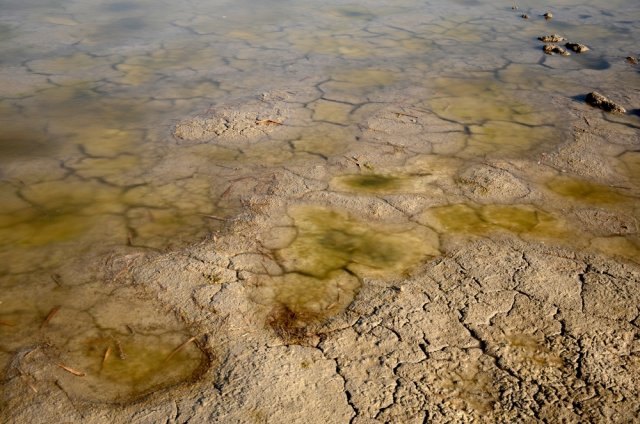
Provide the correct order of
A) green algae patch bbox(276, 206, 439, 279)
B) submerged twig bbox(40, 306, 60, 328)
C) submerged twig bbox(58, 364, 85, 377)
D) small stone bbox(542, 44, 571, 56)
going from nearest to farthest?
submerged twig bbox(58, 364, 85, 377)
submerged twig bbox(40, 306, 60, 328)
green algae patch bbox(276, 206, 439, 279)
small stone bbox(542, 44, 571, 56)

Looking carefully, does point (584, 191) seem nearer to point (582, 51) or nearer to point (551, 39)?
point (582, 51)

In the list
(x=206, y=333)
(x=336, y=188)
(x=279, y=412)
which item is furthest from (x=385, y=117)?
(x=279, y=412)

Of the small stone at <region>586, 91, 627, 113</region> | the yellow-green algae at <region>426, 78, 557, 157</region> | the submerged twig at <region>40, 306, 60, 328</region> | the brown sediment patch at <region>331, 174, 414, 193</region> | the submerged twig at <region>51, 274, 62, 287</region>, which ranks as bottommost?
the submerged twig at <region>51, 274, 62, 287</region>

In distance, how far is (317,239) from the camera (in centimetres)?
270

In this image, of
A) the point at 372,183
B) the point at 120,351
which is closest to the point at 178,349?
the point at 120,351

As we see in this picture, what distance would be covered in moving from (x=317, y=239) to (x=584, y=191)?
5.29 feet

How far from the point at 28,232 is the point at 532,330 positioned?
2.39 metres

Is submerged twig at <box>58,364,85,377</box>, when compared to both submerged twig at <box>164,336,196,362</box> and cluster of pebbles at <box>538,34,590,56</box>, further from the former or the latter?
cluster of pebbles at <box>538,34,590,56</box>

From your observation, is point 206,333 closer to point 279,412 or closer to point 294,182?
point 279,412

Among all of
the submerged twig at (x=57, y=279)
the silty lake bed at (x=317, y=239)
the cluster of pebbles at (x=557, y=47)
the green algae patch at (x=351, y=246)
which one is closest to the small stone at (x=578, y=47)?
the cluster of pebbles at (x=557, y=47)

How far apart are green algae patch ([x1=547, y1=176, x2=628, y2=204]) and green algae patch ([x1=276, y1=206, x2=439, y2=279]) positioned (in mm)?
957

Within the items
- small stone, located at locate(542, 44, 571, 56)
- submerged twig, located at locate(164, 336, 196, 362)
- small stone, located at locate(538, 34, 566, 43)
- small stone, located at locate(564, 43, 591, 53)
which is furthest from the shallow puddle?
small stone, located at locate(538, 34, 566, 43)

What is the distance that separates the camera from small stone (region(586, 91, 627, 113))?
4270 millimetres

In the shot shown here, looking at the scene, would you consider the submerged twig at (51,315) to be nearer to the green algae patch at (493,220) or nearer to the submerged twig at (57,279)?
the submerged twig at (57,279)
